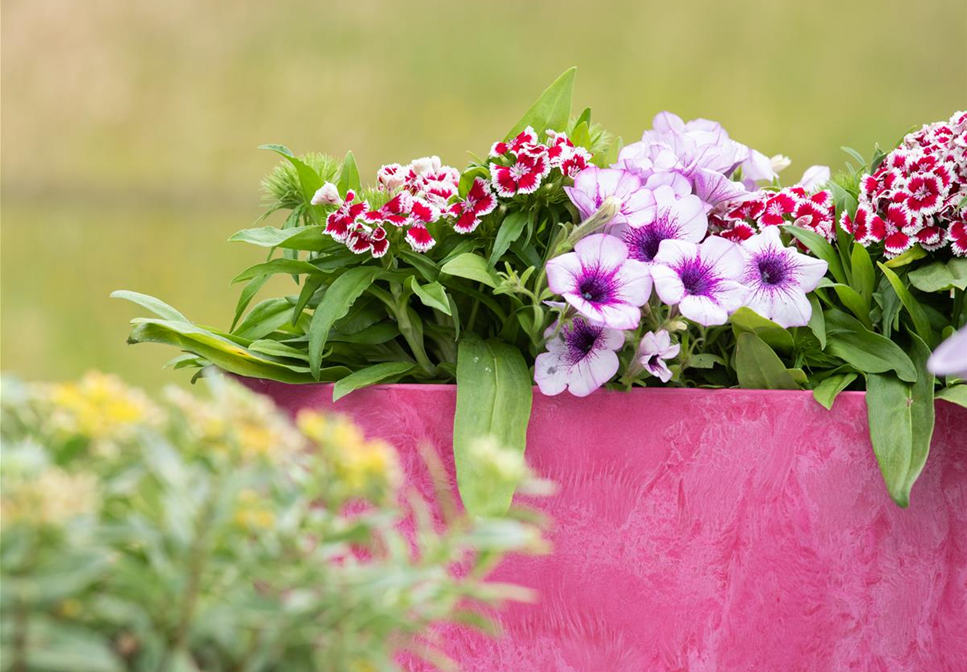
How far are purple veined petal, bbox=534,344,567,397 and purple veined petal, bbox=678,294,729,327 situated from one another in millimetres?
105

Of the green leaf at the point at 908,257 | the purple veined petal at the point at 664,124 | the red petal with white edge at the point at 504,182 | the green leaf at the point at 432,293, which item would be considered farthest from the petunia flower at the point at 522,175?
the green leaf at the point at 908,257

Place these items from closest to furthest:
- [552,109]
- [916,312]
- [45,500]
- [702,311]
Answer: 1. [45,500]
2. [702,311]
3. [916,312]
4. [552,109]

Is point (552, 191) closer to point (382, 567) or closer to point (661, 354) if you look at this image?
point (661, 354)

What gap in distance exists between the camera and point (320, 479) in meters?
0.32

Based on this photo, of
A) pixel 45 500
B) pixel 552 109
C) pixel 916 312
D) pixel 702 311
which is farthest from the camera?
pixel 552 109

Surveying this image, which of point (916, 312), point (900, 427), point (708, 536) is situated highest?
point (916, 312)

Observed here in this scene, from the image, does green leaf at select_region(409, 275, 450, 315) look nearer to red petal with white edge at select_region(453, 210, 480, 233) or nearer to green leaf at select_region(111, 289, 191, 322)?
red petal with white edge at select_region(453, 210, 480, 233)

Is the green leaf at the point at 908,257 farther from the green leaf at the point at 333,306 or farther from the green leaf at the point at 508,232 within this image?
the green leaf at the point at 333,306

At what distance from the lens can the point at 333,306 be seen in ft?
2.58

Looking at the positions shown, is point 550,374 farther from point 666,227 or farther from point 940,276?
point 940,276

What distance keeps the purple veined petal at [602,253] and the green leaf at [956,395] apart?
0.91ft

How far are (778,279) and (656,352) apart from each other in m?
0.15

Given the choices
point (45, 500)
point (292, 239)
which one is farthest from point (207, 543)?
point (292, 239)

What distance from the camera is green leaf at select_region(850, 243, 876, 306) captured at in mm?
831
